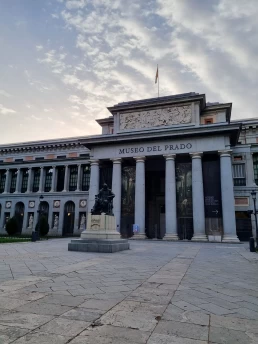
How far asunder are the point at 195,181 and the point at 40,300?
27530 mm

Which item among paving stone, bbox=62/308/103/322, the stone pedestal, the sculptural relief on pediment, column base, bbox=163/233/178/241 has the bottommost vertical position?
column base, bbox=163/233/178/241

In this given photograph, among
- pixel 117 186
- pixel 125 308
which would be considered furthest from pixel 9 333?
pixel 117 186

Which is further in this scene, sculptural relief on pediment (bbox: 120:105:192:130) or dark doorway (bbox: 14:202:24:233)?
dark doorway (bbox: 14:202:24:233)

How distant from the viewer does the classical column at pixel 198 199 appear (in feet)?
96.4

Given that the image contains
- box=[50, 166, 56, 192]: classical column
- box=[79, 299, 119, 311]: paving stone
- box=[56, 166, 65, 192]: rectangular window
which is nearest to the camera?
box=[79, 299, 119, 311]: paving stone

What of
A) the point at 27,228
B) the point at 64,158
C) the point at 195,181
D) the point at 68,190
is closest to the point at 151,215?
the point at 195,181

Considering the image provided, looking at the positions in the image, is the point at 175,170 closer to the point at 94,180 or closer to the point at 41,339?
the point at 94,180

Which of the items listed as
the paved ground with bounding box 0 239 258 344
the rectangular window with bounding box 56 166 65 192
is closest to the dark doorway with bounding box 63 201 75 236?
the rectangular window with bounding box 56 166 65 192

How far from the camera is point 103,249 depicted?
1420cm

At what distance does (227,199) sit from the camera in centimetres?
2939

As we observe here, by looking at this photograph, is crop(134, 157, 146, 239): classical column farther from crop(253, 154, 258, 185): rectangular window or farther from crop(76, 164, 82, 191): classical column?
crop(253, 154, 258, 185): rectangular window

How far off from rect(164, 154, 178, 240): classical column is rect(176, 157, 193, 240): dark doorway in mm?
961

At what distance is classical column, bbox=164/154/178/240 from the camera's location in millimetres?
30359

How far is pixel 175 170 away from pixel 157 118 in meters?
7.41
